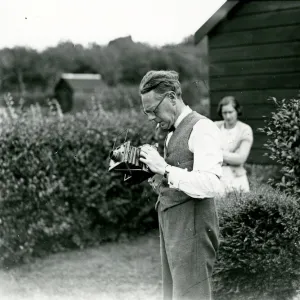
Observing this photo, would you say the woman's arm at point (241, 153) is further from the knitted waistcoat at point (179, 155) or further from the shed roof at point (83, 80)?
the shed roof at point (83, 80)

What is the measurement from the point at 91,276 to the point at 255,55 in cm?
407

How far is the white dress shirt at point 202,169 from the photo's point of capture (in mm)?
2688

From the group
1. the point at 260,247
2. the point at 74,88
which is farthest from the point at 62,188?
the point at 74,88

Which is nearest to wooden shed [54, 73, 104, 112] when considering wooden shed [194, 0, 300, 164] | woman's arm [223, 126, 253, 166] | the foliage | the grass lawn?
the foliage

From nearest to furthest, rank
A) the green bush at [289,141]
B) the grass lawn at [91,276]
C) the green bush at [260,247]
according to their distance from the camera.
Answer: the green bush at [260,247]
the green bush at [289,141]
the grass lawn at [91,276]

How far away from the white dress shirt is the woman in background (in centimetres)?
288

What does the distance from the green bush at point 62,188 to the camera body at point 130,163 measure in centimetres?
328

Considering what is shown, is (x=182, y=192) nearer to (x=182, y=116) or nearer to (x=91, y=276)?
(x=182, y=116)

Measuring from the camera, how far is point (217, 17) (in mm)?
7645

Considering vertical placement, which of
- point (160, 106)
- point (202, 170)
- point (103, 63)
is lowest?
point (202, 170)

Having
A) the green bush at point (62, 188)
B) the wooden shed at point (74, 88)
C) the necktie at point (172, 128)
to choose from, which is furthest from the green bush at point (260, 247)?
the wooden shed at point (74, 88)

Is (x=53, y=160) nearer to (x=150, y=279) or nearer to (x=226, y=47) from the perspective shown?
(x=150, y=279)

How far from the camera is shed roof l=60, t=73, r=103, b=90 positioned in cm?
3916

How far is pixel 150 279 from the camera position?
5.56 metres
